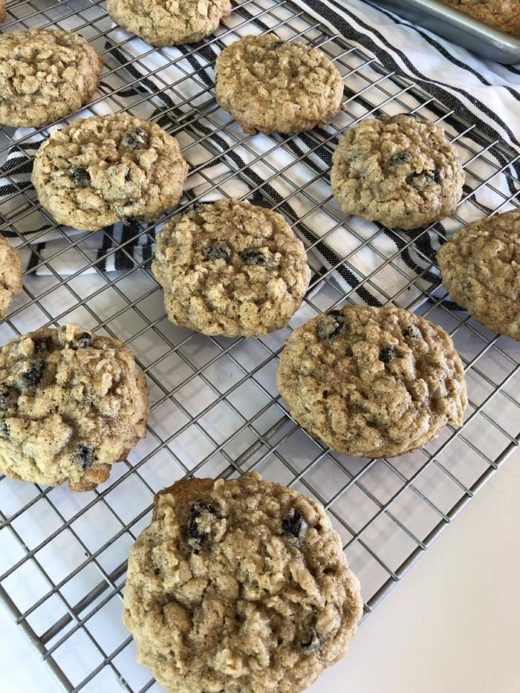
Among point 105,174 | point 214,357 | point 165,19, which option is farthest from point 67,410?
point 165,19

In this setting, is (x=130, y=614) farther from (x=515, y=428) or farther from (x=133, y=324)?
(x=515, y=428)

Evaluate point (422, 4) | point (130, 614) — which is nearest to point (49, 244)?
point (130, 614)

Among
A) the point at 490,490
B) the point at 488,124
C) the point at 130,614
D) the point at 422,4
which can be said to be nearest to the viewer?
the point at 130,614

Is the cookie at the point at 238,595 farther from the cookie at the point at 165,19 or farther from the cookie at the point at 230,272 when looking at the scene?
the cookie at the point at 165,19

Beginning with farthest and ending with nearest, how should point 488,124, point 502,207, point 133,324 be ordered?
1. point 488,124
2. point 502,207
3. point 133,324

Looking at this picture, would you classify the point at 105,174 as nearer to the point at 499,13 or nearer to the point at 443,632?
the point at 443,632

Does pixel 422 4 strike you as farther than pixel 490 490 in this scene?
Yes
